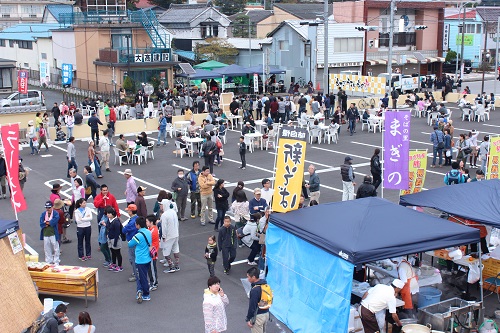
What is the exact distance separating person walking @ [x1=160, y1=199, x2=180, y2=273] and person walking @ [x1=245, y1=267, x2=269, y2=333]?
390 cm

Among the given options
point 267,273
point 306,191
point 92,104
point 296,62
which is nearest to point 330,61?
point 296,62

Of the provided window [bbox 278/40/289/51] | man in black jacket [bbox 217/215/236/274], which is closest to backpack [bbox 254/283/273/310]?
man in black jacket [bbox 217/215/236/274]

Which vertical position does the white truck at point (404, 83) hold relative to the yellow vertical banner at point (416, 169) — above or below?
above

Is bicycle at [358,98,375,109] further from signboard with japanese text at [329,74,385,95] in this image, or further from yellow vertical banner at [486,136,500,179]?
yellow vertical banner at [486,136,500,179]

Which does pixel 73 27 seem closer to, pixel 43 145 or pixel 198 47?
pixel 198 47

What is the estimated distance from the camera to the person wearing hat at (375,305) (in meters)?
9.26

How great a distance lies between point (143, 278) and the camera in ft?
37.2

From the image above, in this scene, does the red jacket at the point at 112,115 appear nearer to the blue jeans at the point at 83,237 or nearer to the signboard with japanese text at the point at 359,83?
the blue jeans at the point at 83,237

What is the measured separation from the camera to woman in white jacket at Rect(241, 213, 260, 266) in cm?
1294

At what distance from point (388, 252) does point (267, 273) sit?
281cm

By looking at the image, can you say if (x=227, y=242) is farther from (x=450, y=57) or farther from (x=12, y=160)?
(x=450, y=57)

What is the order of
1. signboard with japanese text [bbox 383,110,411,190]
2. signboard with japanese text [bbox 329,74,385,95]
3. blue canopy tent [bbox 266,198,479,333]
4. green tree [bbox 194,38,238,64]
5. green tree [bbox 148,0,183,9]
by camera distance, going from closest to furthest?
blue canopy tent [bbox 266,198,479,333] → signboard with japanese text [bbox 383,110,411,190] → signboard with japanese text [bbox 329,74,385,95] → green tree [bbox 194,38,238,64] → green tree [bbox 148,0,183,9]

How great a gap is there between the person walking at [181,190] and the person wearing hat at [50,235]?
357cm

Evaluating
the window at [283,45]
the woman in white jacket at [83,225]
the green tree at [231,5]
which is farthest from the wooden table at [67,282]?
the green tree at [231,5]
